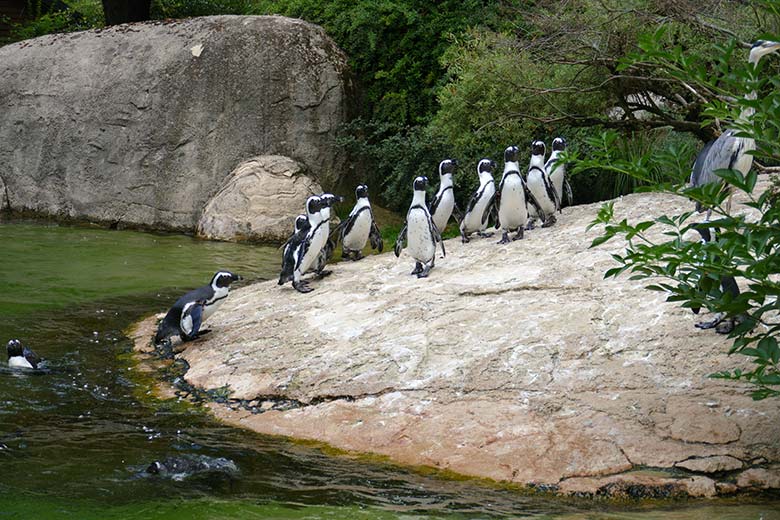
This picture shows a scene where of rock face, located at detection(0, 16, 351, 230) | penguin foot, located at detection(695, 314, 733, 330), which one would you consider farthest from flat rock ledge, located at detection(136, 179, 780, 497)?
rock face, located at detection(0, 16, 351, 230)

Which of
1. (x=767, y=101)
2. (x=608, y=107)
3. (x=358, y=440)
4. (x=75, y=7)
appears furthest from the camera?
(x=75, y=7)

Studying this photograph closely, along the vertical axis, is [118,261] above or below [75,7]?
below

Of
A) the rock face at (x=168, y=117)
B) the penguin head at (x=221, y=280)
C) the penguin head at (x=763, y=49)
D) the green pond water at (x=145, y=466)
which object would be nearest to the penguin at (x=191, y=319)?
the penguin head at (x=221, y=280)

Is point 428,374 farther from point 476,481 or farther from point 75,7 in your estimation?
point 75,7

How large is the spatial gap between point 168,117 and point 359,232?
22.8ft

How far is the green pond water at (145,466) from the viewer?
4.61 metres

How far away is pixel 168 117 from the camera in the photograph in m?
15.3

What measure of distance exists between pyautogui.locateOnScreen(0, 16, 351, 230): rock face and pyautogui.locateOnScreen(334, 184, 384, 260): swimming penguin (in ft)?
18.8

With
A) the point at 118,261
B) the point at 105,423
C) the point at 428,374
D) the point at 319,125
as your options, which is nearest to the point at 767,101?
the point at 428,374

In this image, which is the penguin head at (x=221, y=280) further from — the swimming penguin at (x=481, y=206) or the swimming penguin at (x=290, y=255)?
the swimming penguin at (x=481, y=206)

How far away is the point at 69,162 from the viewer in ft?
51.2

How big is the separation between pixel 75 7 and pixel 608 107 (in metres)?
14.5

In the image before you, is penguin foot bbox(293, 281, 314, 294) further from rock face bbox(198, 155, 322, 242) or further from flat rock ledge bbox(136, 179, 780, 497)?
rock face bbox(198, 155, 322, 242)

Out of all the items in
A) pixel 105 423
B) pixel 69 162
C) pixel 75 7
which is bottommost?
pixel 105 423
